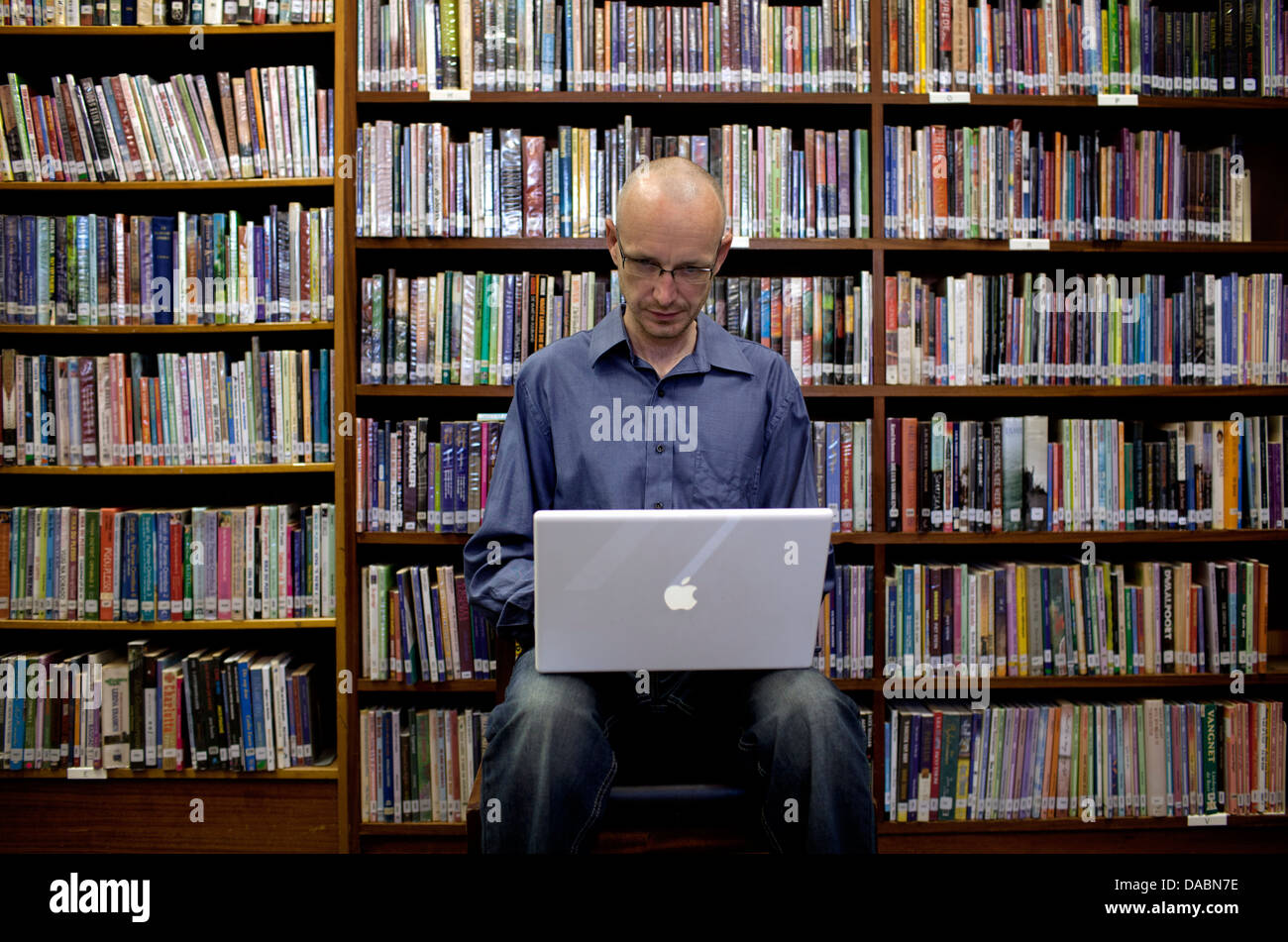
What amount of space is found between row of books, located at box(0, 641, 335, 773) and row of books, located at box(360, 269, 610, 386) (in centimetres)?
81

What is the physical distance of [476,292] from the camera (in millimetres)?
1970

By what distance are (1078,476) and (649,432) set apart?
1143 mm

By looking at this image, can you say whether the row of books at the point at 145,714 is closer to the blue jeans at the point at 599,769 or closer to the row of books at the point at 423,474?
the row of books at the point at 423,474

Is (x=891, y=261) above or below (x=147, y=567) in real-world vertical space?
above

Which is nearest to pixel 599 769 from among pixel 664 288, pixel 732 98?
pixel 664 288

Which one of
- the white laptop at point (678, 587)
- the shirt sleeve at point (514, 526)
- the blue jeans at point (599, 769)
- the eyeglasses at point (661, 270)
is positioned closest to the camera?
the white laptop at point (678, 587)

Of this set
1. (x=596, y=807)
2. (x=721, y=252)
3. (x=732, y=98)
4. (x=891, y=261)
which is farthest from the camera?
(x=891, y=261)

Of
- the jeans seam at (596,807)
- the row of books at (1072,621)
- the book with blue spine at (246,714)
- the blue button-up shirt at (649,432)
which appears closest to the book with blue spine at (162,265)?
the book with blue spine at (246,714)

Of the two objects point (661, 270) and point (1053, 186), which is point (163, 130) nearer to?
point (661, 270)

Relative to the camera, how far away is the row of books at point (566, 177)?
1948 millimetres

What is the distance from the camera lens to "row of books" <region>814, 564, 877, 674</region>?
6.50ft

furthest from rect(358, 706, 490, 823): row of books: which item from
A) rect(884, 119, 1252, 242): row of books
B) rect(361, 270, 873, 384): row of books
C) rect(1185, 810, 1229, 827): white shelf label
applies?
rect(1185, 810, 1229, 827): white shelf label

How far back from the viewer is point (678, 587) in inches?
40.4

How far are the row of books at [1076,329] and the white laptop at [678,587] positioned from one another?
107 cm
